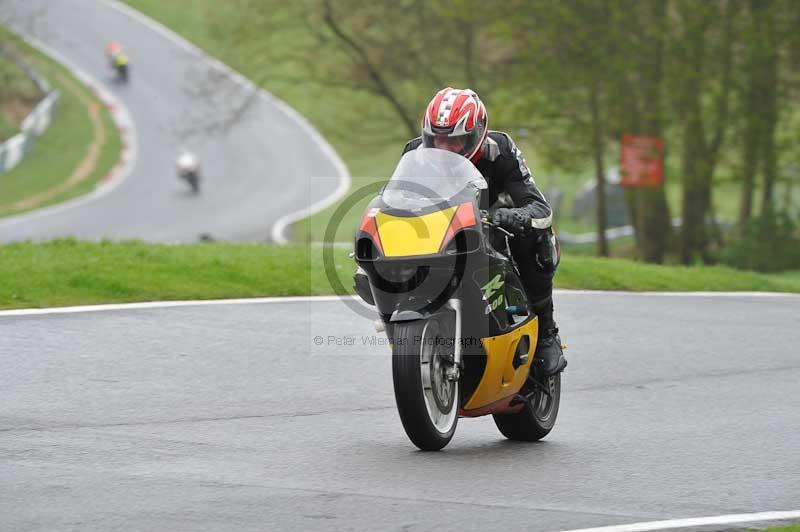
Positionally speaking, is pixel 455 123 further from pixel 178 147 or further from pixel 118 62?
pixel 118 62

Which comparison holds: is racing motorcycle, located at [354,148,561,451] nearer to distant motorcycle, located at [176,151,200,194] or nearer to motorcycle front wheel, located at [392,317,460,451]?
motorcycle front wheel, located at [392,317,460,451]

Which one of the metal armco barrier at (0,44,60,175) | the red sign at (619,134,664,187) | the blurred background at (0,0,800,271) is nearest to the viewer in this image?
the blurred background at (0,0,800,271)

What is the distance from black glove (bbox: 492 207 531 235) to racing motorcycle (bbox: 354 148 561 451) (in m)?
0.04

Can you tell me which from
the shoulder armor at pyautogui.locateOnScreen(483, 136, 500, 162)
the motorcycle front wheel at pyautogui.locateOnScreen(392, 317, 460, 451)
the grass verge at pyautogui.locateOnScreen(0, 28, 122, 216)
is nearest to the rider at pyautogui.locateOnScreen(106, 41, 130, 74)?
the grass verge at pyautogui.locateOnScreen(0, 28, 122, 216)

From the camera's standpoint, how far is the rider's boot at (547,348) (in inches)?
289

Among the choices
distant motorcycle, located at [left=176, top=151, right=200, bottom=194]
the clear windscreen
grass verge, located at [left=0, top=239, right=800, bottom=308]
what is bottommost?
grass verge, located at [left=0, top=239, right=800, bottom=308]

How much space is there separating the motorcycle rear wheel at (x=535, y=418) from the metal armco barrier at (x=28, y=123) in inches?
1540

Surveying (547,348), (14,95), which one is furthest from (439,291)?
(14,95)

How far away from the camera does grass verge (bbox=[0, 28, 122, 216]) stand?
41.7 meters

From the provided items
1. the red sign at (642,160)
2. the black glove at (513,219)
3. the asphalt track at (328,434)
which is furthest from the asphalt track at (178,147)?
the black glove at (513,219)

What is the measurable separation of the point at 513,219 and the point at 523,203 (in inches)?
13.7

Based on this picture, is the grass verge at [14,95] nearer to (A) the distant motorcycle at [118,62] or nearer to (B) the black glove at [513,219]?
(A) the distant motorcycle at [118,62]

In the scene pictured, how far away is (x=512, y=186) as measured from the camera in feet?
23.1

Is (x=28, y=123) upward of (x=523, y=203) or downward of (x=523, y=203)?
upward
